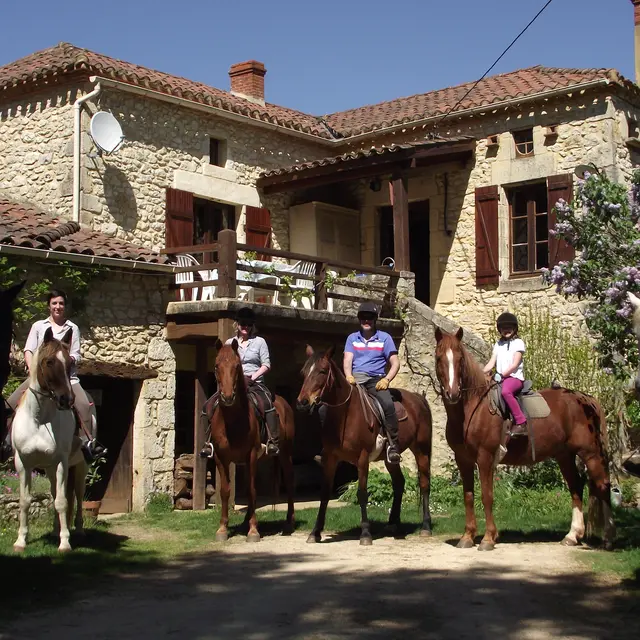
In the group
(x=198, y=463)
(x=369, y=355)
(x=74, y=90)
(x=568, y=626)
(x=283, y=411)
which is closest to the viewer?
(x=568, y=626)

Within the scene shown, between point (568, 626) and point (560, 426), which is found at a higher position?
point (560, 426)

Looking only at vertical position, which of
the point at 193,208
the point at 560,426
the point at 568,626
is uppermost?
the point at 193,208

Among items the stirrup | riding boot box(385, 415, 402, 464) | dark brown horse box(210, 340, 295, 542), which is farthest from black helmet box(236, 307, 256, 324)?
riding boot box(385, 415, 402, 464)

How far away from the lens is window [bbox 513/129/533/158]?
1783cm

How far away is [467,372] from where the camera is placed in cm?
958

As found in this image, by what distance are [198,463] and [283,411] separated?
3.33 metres

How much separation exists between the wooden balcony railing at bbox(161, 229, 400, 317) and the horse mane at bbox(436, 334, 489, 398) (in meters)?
5.11

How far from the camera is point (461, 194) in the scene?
61.2 feet

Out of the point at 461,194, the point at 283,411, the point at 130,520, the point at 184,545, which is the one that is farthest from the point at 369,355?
the point at 461,194

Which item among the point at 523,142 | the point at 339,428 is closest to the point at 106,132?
the point at 339,428

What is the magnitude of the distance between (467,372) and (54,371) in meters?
3.94

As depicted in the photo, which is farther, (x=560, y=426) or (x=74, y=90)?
(x=74, y=90)

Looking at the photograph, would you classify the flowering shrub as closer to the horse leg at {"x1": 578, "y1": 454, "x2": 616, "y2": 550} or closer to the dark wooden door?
the horse leg at {"x1": 578, "y1": 454, "x2": 616, "y2": 550}

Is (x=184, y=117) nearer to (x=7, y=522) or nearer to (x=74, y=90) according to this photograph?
(x=74, y=90)
